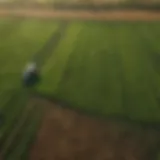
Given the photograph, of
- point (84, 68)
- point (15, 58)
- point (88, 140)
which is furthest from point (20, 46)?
point (88, 140)

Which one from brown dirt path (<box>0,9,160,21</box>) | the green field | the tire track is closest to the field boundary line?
the green field

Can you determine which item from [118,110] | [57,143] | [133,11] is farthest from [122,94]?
[133,11]

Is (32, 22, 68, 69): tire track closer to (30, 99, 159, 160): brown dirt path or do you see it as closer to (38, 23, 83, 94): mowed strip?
(38, 23, 83, 94): mowed strip

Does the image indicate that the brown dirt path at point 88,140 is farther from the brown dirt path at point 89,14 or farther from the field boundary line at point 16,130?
the brown dirt path at point 89,14

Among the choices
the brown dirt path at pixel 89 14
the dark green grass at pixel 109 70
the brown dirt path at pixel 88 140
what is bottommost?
the brown dirt path at pixel 88 140

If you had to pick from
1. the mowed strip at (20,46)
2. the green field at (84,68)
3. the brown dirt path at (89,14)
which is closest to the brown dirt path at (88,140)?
the green field at (84,68)

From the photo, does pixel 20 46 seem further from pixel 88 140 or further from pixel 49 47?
pixel 88 140

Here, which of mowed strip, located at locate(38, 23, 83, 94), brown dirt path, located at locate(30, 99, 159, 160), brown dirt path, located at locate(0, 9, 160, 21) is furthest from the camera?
brown dirt path, located at locate(0, 9, 160, 21)
